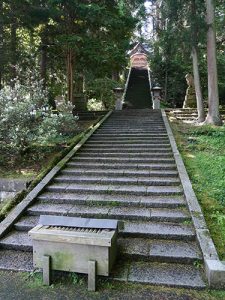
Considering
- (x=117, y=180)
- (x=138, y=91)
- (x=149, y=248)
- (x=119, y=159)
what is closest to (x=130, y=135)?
(x=119, y=159)

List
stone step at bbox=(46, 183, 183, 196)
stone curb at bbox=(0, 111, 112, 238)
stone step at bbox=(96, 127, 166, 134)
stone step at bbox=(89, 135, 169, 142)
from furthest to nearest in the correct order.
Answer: stone step at bbox=(96, 127, 166, 134) → stone step at bbox=(89, 135, 169, 142) → stone step at bbox=(46, 183, 183, 196) → stone curb at bbox=(0, 111, 112, 238)

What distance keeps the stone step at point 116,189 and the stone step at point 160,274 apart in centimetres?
198

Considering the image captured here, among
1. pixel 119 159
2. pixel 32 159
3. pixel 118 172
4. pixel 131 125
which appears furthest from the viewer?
pixel 131 125

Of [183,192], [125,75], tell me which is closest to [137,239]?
[183,192]

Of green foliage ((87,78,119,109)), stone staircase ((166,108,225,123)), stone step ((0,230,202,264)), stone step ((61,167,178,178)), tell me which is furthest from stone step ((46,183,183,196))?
green foliage ((87,78,119,109))

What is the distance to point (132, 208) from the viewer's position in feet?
18.8

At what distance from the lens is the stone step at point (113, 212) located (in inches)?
209

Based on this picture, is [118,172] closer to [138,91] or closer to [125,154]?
[125,154]

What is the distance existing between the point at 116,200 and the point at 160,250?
163 cm

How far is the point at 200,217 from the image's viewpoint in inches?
198

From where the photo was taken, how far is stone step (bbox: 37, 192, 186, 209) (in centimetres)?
573

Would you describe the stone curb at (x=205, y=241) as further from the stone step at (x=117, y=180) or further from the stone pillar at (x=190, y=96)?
the stone pillar at (x=190, y=96)

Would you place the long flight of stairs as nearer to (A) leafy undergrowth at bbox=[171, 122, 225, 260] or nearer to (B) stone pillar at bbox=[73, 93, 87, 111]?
(B) stone pillar at bbox=[73, 93, 87, 111]

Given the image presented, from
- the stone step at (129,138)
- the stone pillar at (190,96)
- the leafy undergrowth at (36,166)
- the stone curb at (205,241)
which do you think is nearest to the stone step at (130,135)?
the stone step at (129,138)
